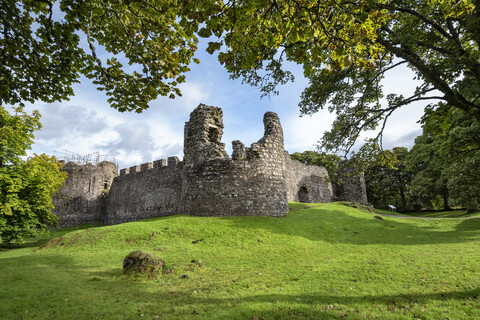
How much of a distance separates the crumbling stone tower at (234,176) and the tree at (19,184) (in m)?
8.79

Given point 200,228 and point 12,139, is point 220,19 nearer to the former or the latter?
point 200,228

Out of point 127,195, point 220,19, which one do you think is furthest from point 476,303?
point 127,195

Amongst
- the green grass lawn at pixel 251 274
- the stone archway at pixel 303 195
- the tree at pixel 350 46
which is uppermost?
the tree at pixel 350 46

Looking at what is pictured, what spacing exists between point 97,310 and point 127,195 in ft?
78.3

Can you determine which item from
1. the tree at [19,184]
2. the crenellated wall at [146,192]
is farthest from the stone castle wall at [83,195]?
the tree at [19,184]

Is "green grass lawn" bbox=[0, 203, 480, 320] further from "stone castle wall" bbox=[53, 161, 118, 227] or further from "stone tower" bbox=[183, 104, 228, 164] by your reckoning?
"stone castle wall" bbox=[53, 161, 118, 227]

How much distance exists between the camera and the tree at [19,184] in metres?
13.1

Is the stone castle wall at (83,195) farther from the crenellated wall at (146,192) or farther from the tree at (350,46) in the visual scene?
the tree at (350,46)

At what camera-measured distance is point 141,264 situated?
770 centimetres

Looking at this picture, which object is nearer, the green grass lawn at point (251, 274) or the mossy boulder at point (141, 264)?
the green grass lawn at point (251, 274)

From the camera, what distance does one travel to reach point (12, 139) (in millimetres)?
13352

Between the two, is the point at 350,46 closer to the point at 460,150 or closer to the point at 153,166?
the point at 460,150

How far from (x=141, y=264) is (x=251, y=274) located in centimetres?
356

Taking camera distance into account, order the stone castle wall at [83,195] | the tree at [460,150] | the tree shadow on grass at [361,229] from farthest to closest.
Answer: the stone castle wall at [83,195] < the tree shadow on grass at [361,229] < the tree at [460,150]
